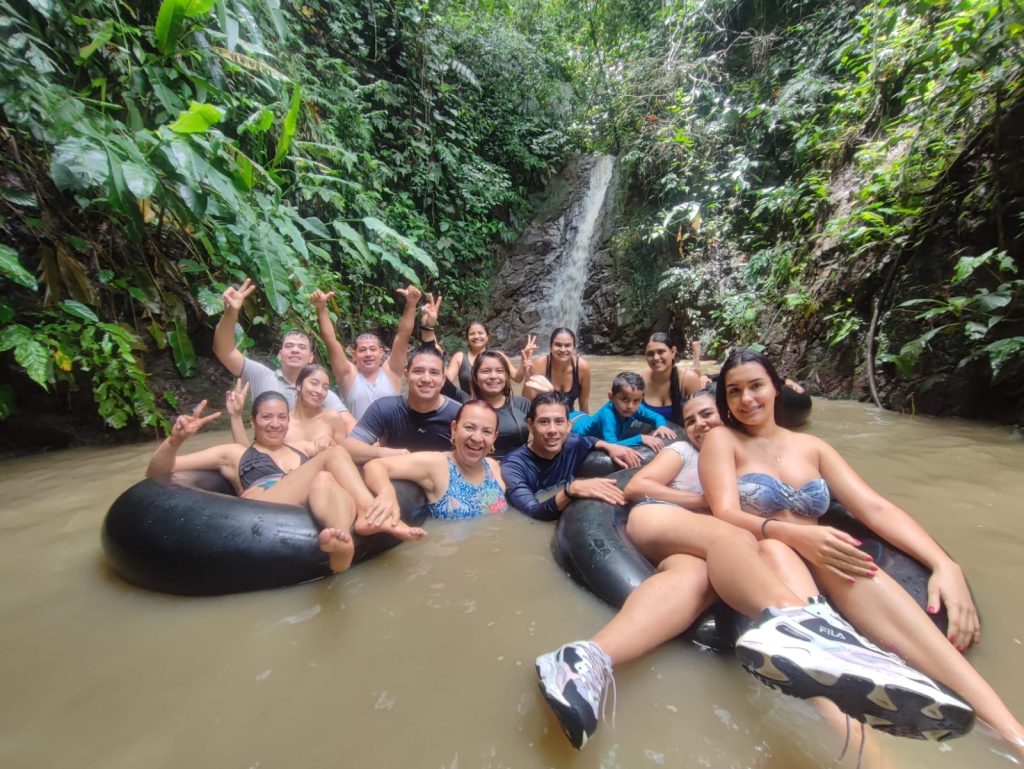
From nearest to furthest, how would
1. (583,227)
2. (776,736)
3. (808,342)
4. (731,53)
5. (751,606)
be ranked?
(776,736) < (751,606) < (808,342) < (731,53) < (583,227)

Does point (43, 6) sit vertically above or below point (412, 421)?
above

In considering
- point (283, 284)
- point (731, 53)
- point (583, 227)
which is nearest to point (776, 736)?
point (283, 284)

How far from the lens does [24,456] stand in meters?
4.00

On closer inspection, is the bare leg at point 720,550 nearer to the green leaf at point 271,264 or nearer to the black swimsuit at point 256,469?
the black swimsuit at point 256,469

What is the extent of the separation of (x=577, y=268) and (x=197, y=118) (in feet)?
31.0

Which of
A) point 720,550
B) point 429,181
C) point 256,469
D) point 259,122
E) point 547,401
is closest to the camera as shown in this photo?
point 720,550

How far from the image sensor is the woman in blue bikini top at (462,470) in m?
2.65

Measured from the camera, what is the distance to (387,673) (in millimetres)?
1520

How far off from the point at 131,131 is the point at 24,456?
277 centimetres

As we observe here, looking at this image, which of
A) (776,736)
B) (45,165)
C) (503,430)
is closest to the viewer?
(776,736)

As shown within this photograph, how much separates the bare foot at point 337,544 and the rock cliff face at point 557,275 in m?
9.33

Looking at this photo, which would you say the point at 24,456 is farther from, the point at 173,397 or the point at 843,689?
the point at 843,689

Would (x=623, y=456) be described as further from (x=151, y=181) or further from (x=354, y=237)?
(x=354, y=237)

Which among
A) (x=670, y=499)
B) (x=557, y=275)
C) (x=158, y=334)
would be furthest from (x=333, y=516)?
(x=557, y=275)
